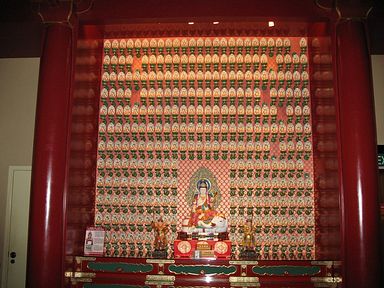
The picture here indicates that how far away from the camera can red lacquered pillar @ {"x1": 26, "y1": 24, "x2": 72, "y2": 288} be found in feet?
14.0

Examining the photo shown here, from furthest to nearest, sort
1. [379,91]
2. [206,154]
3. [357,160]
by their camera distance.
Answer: [379,91], [206,154], [357,160]

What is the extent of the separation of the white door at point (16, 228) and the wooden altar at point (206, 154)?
114 centimetres

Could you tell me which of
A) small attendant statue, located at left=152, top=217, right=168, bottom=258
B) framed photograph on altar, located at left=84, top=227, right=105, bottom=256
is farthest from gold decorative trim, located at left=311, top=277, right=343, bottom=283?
framed photograph on altar, located at left=84, top=227, right=105, bottom=256

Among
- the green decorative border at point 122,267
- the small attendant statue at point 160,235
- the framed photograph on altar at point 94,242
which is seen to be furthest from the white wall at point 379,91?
the framed photograph on altar at point 94,242

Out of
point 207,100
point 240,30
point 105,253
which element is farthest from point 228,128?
point 105,253

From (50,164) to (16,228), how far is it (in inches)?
71.5

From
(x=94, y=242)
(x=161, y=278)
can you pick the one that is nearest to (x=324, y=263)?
(x=161, y=278)

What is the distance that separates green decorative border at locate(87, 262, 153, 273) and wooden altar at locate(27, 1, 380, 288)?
11 millimetres

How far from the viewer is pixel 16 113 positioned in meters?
5.92

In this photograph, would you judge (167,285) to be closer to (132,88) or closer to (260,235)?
(260,235)

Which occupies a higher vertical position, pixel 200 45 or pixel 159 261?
pixel 200 45

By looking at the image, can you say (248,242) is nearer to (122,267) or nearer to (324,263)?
(324,263)

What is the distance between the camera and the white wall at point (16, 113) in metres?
5.79

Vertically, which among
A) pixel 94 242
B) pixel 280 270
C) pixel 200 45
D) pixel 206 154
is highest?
pixel 200 45
